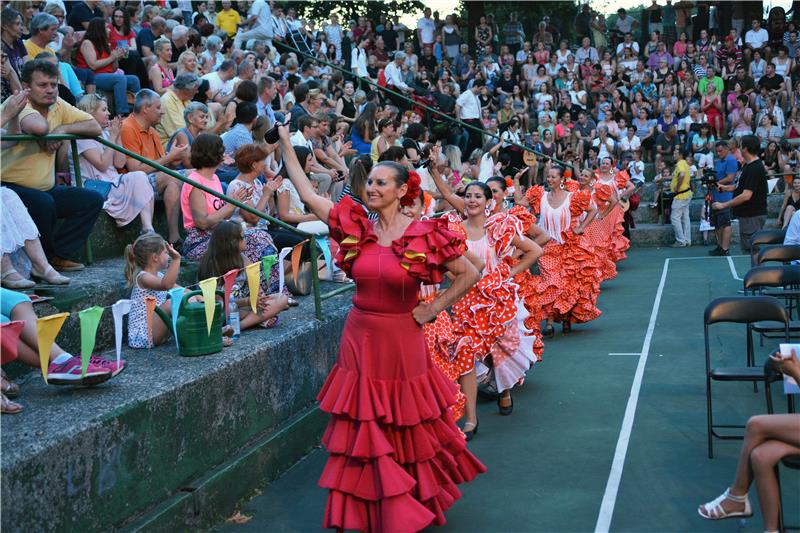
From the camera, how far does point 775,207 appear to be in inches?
872

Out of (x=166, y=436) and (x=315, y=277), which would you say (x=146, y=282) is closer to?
(x=166, y=436)

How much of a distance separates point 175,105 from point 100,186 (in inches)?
96.8

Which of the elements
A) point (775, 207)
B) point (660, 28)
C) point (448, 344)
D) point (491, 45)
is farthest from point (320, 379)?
point (660, 28)

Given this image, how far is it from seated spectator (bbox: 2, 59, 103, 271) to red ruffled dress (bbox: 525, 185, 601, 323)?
6235 mm

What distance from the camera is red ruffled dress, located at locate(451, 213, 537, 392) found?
8.02m

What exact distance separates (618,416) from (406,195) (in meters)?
3.60

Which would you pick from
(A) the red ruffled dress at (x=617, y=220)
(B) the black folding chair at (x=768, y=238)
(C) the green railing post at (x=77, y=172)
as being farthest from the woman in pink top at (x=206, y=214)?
(A) the red ruffled dress at (x=617, y=220)

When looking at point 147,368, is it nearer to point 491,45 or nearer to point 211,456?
point 211,456

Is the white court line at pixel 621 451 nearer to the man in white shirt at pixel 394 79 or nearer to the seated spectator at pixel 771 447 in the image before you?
the seated spectator at pixel 771 447

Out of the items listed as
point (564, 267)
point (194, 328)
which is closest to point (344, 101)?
point (564, 267)

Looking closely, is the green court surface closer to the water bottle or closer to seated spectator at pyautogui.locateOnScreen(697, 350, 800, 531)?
seated spectator at pyautogui.locateOnScreen(697, 350, 800, 531)

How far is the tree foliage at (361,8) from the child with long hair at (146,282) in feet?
84.5

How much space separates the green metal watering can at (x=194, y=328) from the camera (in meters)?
6.22

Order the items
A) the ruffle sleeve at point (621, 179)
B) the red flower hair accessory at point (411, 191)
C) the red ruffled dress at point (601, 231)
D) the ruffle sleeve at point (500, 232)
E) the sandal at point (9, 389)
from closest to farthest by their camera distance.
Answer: the sandal at point (9, 389) → the red flower hair accessory at point (411, 191) → the ruffle sleeve at point (500, 232) → the red ruffled dress at point (601, 231) → the ruffle sleeve at point (621, 179)
